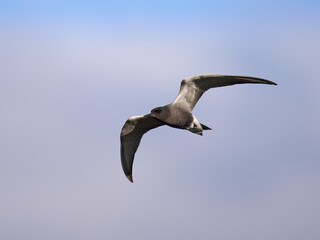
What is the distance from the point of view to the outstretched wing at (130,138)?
29.9 metres

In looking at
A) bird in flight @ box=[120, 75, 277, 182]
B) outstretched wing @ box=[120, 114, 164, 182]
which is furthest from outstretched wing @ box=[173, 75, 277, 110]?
outstretched wing @ box=[120, 114, 164, 182]

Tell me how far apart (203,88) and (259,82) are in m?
2.87

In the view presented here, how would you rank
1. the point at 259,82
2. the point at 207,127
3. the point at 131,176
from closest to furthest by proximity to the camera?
the point at 259,82 → the point at 207,127 → the point at 131,176

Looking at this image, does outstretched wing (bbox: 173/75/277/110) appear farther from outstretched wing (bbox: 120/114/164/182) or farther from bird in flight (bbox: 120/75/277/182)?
outstretched wing (bbox: 120/114/164/182)

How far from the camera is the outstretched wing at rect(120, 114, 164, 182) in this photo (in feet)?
98.1

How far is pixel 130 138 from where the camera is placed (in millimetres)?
30219

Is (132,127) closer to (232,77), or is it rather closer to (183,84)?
(183,84)

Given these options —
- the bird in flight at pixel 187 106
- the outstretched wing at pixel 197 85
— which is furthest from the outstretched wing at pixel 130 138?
the outstretched wing at pixel 197 85

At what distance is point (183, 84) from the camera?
27219 mm

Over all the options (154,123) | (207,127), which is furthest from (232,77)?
(154,123)

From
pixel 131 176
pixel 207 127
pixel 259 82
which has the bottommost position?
pixel 131 176

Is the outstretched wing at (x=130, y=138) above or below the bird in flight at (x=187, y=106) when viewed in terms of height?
below

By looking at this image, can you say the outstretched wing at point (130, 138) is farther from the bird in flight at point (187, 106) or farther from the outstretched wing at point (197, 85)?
the outstretched wing at point (197, 85)

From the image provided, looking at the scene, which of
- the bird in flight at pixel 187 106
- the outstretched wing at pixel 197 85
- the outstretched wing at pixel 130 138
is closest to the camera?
the bird in flight at pixel 187 106
